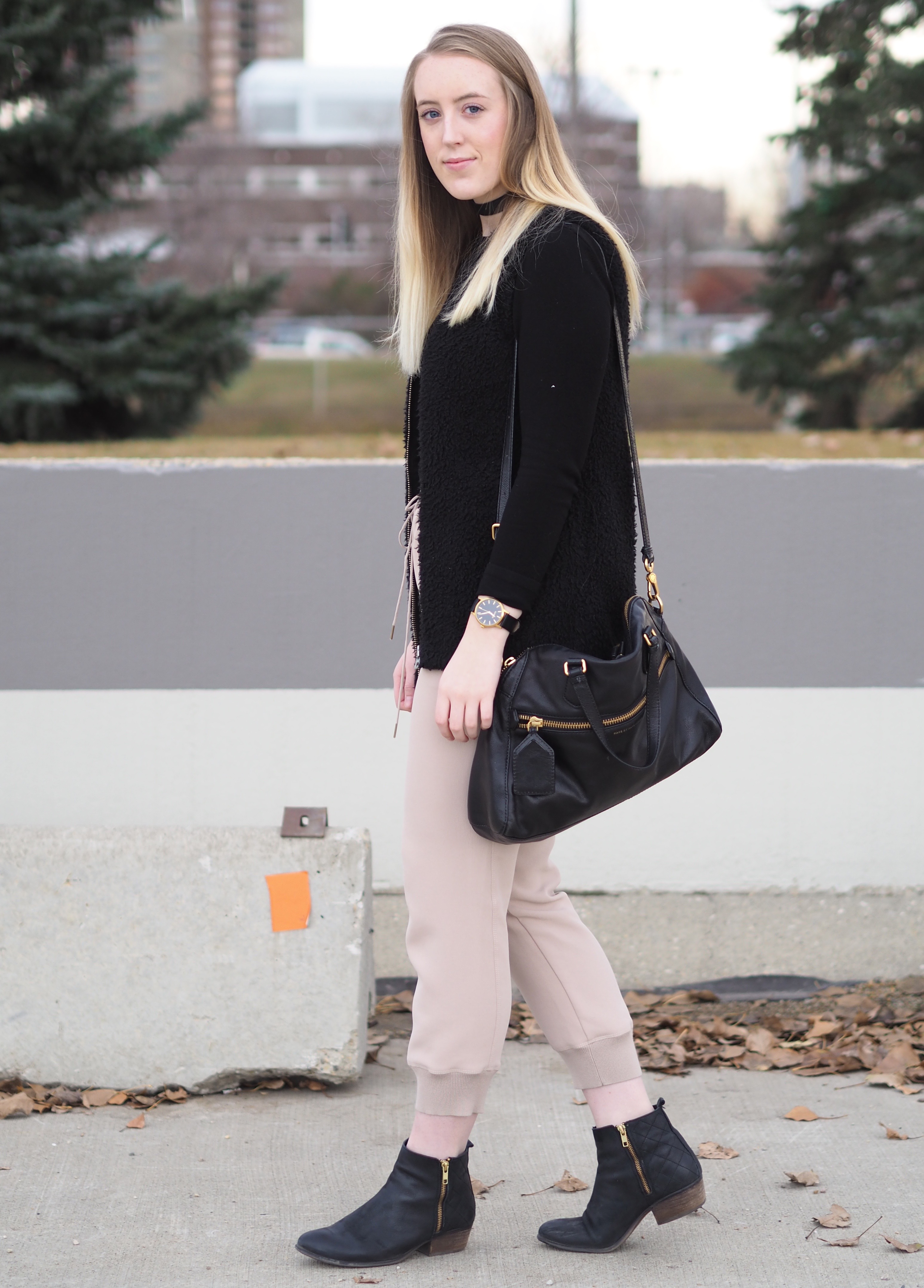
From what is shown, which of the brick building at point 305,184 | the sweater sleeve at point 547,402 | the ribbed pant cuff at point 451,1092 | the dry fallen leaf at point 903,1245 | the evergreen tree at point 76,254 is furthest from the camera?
the brick building at point 305,184

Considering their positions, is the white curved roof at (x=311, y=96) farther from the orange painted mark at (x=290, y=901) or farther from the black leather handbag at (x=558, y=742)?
the black leather handbag at (x=558, y=742)

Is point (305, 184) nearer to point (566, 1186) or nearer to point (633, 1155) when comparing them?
point (566, 1186)

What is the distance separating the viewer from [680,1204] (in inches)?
103

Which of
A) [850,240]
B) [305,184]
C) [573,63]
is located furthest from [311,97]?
[850,240]

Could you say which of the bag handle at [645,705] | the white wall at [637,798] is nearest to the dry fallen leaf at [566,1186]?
the bag handle at [645,705]

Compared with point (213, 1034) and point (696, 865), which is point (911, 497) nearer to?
point (696, 865)

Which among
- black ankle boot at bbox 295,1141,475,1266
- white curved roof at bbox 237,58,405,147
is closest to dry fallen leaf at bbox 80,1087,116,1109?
black ankle boot at bbox 295,1141,475,1266

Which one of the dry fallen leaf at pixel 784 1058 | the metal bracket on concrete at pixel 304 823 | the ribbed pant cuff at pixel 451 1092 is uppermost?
the metal bracket on concrete at pixel 304 823

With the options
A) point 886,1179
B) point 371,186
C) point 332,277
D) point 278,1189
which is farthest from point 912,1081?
point 332,277

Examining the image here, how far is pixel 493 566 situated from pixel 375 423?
68.6 ft

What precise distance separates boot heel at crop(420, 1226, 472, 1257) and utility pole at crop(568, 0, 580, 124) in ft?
71.9

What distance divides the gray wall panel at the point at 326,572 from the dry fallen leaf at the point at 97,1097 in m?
1.41

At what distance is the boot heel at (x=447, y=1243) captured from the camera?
2.61 m

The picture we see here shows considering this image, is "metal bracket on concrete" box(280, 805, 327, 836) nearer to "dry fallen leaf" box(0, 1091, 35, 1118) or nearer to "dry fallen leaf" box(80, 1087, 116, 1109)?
"dry fallen leaf" box(80, 1087, 116, 1109)
